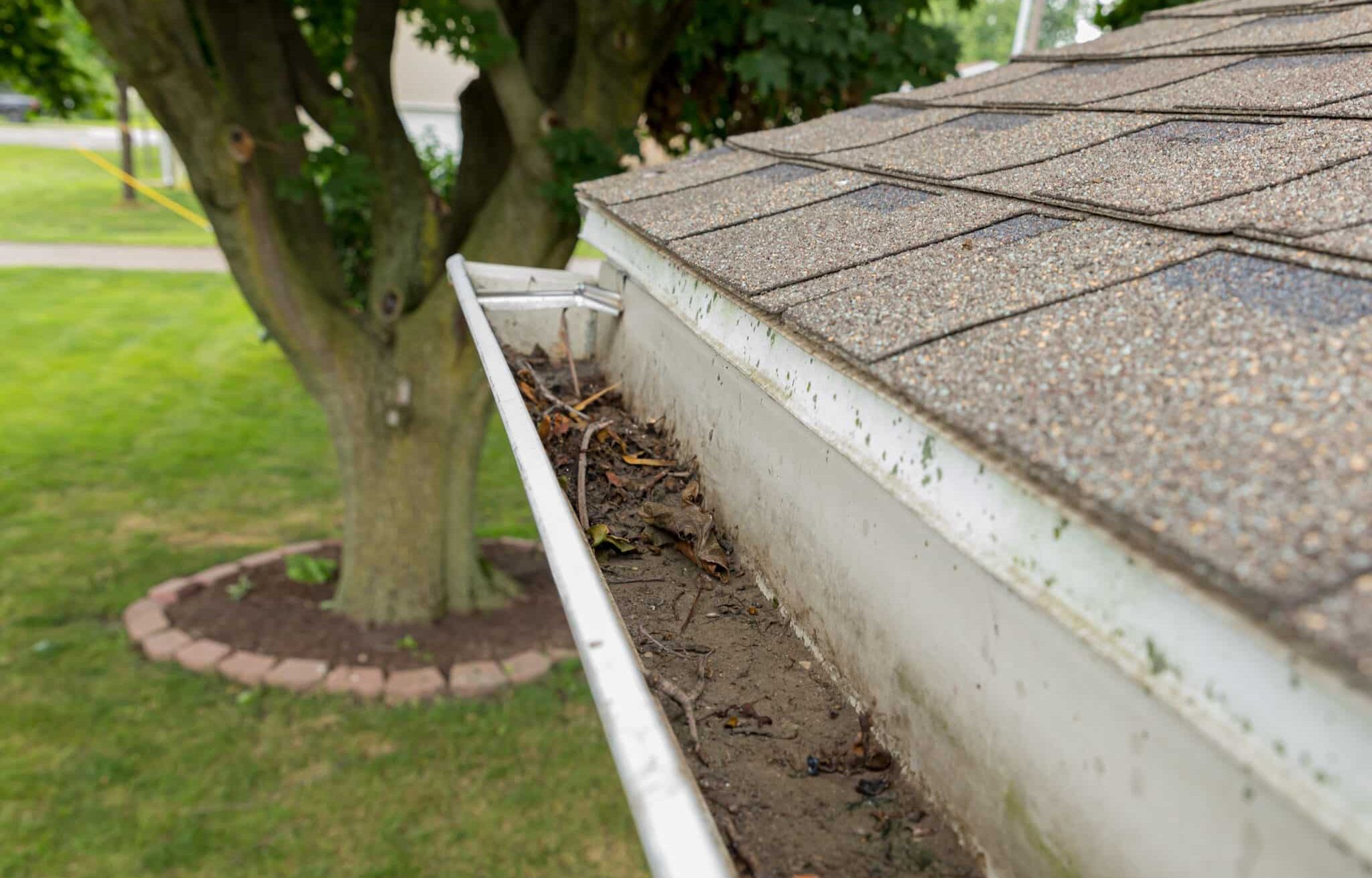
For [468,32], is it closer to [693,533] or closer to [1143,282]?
[693,533]

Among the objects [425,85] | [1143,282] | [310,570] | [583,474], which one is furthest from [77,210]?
[1143,282]

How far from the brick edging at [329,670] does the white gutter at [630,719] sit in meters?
4.84

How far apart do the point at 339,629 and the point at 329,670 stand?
0.46m

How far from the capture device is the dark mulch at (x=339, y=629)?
6.12 m

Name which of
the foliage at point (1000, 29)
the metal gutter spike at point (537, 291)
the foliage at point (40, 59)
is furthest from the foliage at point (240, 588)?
the foliage at point (1000, 29)

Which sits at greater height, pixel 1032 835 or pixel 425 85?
pixel 425 85

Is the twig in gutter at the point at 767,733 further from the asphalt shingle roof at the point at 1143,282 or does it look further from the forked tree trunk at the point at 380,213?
the forked tree trunk at the point at 380,213

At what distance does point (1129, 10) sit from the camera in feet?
15.5

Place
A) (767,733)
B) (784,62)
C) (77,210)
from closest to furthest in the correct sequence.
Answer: (767,733)
(784,62)
(77,210)

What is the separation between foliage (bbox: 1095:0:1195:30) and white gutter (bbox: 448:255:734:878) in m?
4.51

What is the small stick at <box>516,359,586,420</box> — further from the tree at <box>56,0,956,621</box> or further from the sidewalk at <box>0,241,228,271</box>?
the sidewalk at <box>0,241,228,271</box>

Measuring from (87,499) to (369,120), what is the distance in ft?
16.0

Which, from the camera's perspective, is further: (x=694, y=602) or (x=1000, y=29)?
(x=1000, y=29)

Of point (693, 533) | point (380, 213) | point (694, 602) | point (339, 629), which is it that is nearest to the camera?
point (694, 602)
